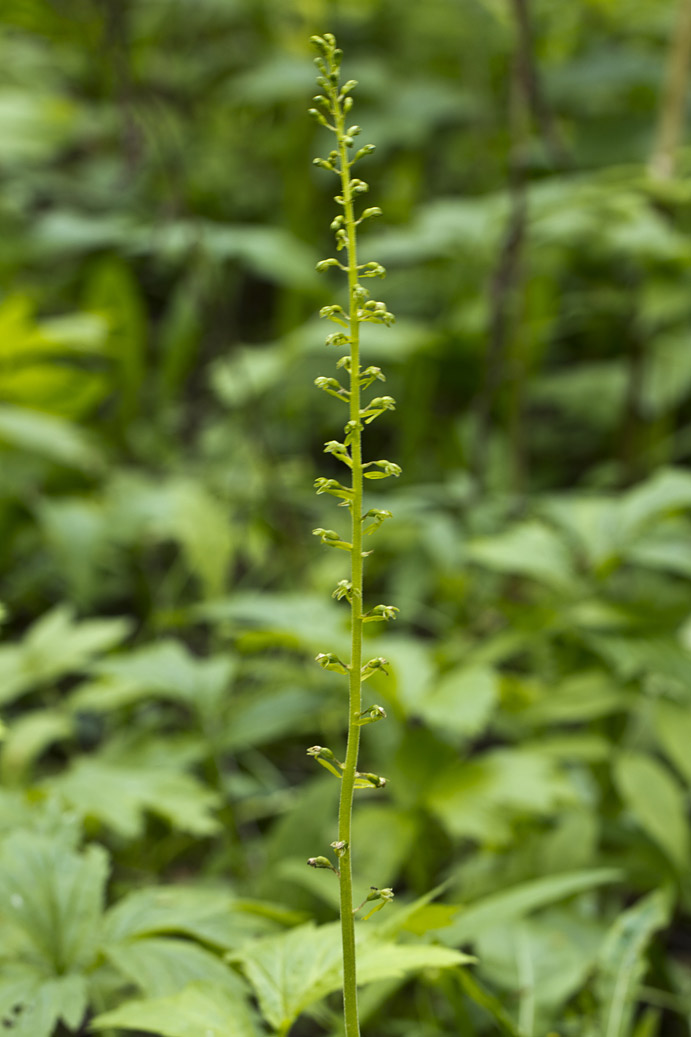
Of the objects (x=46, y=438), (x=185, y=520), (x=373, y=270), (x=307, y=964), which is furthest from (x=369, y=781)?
(x=46, y=438)

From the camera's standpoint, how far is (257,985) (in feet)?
2.99

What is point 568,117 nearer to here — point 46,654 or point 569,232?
point 569,232

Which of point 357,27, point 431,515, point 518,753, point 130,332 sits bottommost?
point 518,753

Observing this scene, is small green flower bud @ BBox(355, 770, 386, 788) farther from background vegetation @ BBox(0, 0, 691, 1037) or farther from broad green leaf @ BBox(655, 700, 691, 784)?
broad green leaf @ BBox(655, 700, 691, 784)

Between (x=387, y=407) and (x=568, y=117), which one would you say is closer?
(x=387, y=407)

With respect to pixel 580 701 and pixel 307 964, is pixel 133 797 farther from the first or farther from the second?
pixel 580 701

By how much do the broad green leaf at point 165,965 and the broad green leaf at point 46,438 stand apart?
1778 millimetres

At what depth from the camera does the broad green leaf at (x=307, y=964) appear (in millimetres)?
887

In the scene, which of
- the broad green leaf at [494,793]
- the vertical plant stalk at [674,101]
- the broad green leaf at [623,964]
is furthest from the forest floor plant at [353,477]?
the vertical plant stalk at [674,101]

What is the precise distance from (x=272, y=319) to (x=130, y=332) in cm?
128

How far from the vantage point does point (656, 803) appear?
1576 millimetres

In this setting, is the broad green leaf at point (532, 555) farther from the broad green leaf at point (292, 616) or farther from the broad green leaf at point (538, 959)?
the broad green leaf at point (538, 959)

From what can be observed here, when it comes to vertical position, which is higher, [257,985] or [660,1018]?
[257,985]

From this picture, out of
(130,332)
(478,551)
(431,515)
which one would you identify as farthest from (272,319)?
(478,551)
